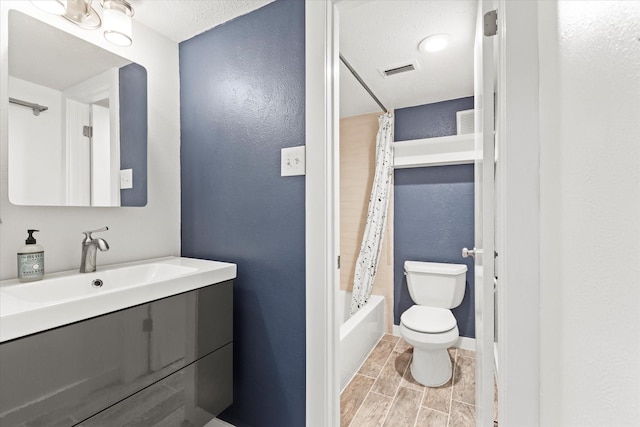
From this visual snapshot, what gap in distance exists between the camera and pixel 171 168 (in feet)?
5.54

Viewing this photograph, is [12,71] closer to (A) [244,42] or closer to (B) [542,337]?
(A) [244,42]

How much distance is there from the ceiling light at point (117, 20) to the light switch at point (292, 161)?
2.95ft

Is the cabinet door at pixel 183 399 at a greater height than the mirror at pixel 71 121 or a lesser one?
lesser

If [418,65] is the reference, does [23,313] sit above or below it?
below

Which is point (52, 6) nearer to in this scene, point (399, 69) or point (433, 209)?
point (399, 69)

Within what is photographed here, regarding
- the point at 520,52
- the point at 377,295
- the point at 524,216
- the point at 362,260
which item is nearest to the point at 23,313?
the point at 524,216

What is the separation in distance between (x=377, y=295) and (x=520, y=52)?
7.59 ft

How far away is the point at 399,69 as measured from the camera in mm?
2006

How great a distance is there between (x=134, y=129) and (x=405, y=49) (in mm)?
1618

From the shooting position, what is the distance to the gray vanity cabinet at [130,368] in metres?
0.76

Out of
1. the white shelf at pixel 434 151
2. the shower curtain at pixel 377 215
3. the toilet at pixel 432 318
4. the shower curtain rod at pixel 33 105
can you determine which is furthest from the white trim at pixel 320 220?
the white shelf at pixel 434 151

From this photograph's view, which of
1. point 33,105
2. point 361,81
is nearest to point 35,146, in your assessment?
point 33,105

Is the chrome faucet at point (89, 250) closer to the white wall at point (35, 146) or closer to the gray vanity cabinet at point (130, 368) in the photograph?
the white wall at point (35, 146)

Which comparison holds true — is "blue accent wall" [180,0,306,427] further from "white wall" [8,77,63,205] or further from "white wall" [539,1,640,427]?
"white wall" [539,1,640,427]
